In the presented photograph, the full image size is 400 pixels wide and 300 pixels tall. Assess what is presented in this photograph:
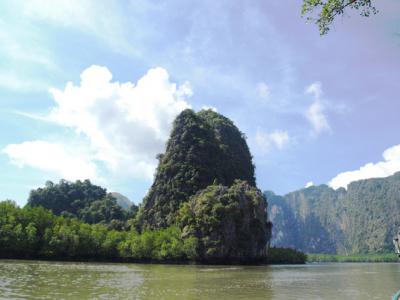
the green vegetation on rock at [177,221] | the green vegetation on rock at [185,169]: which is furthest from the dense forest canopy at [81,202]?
the green vegetation on rock at [185,169]

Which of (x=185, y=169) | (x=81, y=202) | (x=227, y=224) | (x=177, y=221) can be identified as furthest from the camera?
(x=81, y=202)

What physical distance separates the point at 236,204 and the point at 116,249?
27126mm

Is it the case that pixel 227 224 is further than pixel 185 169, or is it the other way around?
pixel 185 169

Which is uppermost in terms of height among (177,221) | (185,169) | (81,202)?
(185,169)

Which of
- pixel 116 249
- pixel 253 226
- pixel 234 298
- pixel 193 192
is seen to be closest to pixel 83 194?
pixel 193 192

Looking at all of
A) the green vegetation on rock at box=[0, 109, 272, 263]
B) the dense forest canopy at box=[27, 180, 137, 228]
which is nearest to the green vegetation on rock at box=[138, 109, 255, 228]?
the green vegetation on rock at box=[0, 109, 272, 263]

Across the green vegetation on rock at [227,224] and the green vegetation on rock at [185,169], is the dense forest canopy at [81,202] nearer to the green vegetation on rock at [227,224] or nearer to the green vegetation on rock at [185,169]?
the green vegetation on rock at [185,169]

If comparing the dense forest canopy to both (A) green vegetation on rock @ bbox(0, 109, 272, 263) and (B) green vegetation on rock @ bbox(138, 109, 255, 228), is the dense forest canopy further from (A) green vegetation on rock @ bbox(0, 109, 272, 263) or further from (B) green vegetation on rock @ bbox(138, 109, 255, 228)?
(B) green vegetation on rock @ bbox(138, 109, 255, 228)

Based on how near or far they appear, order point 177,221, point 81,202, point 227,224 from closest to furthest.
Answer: point 227,224, point 177,221, point 81,202

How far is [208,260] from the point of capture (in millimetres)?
77625

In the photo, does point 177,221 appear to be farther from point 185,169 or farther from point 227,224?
point 185,169

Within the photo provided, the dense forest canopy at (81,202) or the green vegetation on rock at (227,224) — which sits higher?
the dense forest canopy at (81,202)

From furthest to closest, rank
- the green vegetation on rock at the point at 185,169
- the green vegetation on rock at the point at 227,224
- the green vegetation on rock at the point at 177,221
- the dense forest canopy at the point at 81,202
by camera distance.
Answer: the dense forest canopy at the point at 81,202 < the green vegetation on rock at the point at 185,169 < the green vegetation on rock at the point at 227,224 < the green vegetation on rock at the point at 177,221

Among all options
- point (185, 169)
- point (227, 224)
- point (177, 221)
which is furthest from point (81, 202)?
point (227, 224)
